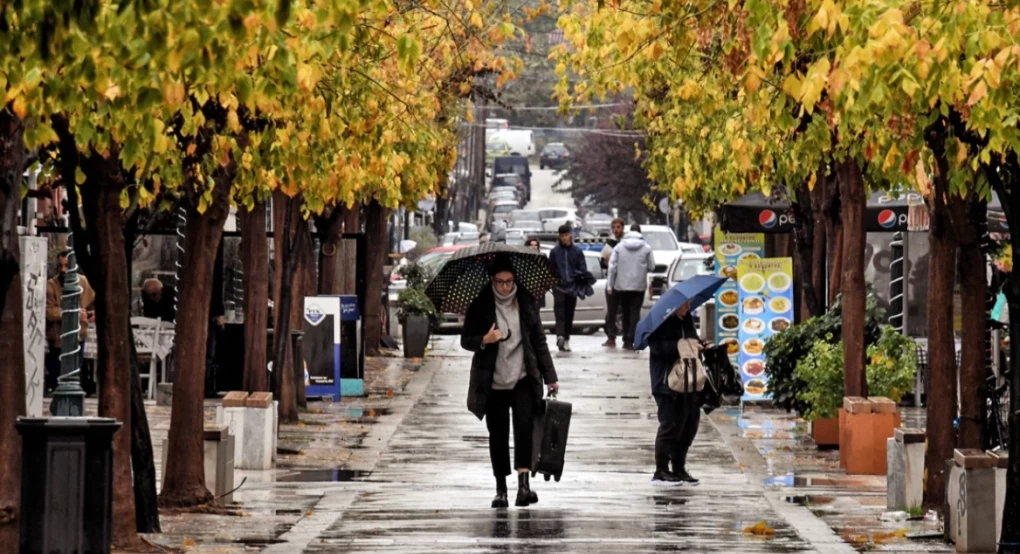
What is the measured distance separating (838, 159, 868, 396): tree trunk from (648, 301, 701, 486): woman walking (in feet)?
5.92

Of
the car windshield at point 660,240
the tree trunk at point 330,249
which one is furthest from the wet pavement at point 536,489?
the car windshield at point 660,240

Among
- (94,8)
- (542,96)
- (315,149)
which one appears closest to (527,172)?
(542,96)

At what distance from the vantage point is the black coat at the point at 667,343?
16.9m

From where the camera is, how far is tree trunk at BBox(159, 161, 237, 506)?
14516 mm

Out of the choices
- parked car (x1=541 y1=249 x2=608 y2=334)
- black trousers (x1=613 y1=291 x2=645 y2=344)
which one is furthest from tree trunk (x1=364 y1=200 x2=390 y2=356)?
parked car (x1=541 y1=249 x2=608 y2=334)

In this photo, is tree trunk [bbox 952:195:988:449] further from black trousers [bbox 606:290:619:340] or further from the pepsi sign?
black trousers [bbox 606:290:619:340]

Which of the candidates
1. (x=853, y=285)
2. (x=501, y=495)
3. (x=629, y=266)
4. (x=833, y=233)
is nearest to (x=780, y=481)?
(x=853, y=285)

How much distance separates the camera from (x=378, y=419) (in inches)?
884

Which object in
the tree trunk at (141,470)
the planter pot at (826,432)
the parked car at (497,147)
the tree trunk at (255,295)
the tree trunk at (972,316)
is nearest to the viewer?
the tree trunk at (141,470)

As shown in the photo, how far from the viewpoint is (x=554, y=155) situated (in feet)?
419

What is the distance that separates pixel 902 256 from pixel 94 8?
59.6ft

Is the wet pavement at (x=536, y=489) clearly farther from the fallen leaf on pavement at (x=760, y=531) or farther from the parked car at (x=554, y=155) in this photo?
the parked car at (x=554, y=155)

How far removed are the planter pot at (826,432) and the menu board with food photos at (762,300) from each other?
405 cm

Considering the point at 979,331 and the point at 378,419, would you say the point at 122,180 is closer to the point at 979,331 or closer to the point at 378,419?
the point at 979,331
